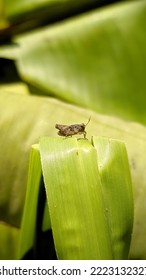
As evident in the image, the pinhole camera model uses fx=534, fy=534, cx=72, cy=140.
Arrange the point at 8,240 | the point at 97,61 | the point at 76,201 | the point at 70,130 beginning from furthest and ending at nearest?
the point at 97,61
the point at 8,240
the point at 70,130
the point at 76,201

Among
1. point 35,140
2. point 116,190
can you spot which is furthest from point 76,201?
point 35,140

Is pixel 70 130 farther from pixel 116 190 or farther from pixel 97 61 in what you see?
pixel 97 61

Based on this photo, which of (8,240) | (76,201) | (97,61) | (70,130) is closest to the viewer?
(76,201)

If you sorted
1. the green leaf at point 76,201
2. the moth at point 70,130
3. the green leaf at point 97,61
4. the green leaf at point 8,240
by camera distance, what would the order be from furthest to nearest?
the green leaf at point 97,61, the green leaf at point 8,240, the moth at point 70,130, the green leaf at point 76,201

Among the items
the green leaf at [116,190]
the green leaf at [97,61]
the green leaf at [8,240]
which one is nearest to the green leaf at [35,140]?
the green leaf at [8,240]

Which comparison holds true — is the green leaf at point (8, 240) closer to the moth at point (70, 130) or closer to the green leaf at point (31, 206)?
the green leaf at point (31, 206)

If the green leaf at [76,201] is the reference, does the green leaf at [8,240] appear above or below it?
below

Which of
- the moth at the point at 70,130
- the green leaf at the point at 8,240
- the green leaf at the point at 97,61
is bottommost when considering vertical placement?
the green leaf at the point at 8,240

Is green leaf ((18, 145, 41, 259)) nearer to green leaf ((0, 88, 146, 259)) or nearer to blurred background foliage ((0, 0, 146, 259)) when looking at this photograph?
green leaf ((0, 88, 146, 259))

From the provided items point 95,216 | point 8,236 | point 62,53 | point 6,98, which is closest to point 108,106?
point 62,53

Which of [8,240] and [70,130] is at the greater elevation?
[70,130]

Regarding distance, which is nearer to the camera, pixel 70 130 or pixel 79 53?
pixel 70 130
